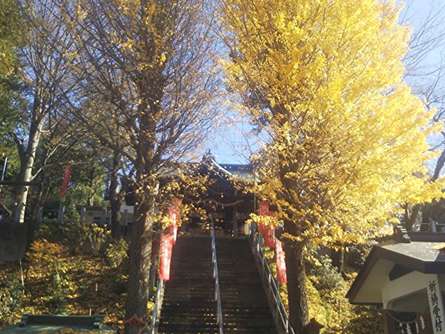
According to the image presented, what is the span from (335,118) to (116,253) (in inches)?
438

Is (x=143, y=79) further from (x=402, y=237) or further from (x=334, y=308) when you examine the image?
(x=334, y=308)

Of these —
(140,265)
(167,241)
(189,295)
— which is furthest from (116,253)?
(140,265)

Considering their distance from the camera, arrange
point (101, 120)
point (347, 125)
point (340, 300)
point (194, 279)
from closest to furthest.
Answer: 1. point (347, 125)
2. point (101, 120)
3. point (194, 279)
4. point (340, 300)

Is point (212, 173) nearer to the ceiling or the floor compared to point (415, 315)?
nearer to the ceiling

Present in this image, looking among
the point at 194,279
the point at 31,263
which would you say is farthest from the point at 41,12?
the point at 194,279

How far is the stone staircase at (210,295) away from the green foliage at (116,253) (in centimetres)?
181

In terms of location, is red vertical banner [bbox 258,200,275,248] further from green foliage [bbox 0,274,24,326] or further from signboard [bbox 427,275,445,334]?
signboard [bbox 427,275,445,334]

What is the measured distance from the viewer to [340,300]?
614 inches

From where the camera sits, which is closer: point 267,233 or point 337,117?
point 337,117

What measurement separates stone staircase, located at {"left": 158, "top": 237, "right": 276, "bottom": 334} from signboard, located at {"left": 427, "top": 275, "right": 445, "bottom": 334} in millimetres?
6111

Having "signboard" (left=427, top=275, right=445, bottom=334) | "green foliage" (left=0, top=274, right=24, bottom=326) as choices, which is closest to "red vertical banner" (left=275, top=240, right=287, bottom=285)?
"signboard" (left=427, top=275, right=445, bottom=334)

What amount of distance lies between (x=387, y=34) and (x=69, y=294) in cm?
1092

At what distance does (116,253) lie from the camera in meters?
16.1

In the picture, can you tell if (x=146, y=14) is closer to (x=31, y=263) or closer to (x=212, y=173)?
(x=31, y=263)
